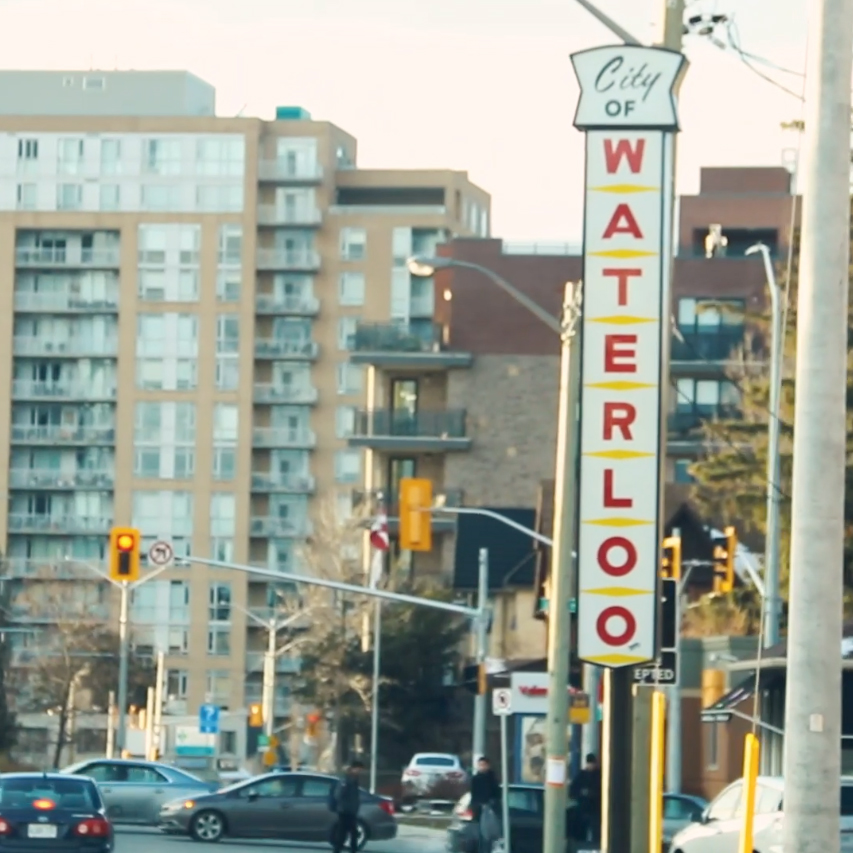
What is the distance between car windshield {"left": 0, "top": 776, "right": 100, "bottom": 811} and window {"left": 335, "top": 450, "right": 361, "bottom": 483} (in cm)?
9596

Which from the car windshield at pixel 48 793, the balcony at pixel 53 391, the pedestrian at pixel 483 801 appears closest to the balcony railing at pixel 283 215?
the balcony at pixel 53 391

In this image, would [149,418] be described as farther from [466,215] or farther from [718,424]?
[718,424]

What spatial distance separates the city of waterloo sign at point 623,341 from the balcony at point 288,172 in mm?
110069

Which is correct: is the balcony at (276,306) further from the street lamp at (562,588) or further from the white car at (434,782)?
the street lamp at (562,588)

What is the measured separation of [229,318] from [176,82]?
1437 centimetres

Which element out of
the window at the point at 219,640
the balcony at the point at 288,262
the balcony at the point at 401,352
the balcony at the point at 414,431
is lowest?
the window at the point at 219,640

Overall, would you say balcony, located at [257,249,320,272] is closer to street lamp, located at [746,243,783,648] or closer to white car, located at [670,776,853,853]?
street lamp, located at [746,243,783,648]

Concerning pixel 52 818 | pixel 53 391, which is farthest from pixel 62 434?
pixel 52 818

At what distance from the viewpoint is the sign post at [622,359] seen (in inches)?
628

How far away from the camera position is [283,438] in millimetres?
125938

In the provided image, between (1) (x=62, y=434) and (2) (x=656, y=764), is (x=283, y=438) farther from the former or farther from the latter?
(2) (x=656, y=764)

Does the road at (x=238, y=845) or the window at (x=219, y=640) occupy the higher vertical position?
the window at (x=219, y=640)

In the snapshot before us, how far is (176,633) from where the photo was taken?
411ft

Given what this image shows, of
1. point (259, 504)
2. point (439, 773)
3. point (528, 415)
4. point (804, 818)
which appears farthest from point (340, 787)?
point (259, 504)
